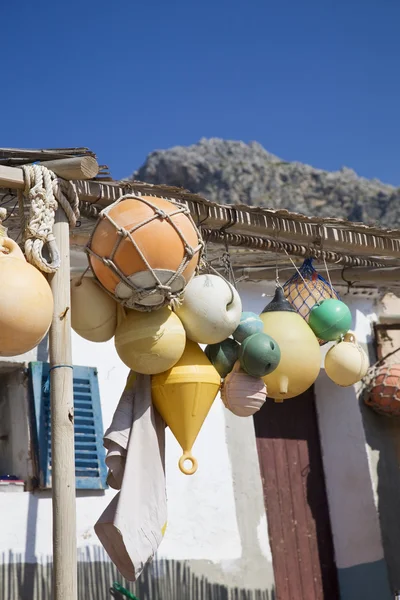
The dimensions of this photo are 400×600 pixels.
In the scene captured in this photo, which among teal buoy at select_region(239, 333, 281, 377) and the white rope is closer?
the white rope

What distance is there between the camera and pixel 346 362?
414 cm

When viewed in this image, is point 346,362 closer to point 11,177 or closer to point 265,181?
point 11,177

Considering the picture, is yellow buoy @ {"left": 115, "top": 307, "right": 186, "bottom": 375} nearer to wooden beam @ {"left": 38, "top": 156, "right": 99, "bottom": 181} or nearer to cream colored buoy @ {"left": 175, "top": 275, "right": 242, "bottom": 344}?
cream colored buoy @ {"left": 175, "top": 275, "right": 242, "bottom": 344}

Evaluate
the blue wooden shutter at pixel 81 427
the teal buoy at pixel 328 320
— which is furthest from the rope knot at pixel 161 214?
the blue wooden shutter at pixel 81 427

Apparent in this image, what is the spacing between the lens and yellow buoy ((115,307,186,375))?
132 inches

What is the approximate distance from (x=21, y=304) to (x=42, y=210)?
451 millimetres

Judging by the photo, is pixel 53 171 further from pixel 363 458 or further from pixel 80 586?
pixel 363 458

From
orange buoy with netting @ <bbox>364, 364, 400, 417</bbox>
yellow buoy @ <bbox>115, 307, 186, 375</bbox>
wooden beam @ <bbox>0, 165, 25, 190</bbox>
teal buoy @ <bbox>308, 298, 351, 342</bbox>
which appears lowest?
yellow buoy @ <bbox>115, 307, 186, 375</bbox>

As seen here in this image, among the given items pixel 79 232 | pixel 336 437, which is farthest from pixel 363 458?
pixel 79 232

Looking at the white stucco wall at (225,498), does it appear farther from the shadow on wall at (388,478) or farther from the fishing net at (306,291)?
the fishing net at (306,291)

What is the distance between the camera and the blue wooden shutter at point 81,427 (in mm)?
4965

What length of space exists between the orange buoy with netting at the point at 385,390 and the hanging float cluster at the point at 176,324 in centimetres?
266

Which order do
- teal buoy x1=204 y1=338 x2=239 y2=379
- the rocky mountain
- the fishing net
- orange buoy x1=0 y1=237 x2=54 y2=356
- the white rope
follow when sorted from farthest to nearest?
the rocky mountain, the fishing net, teal buoy x1=204 y1=338 x2=239 y2=379, the white rope, orange buoy x1=0 y1=237 x2=54 y2=356

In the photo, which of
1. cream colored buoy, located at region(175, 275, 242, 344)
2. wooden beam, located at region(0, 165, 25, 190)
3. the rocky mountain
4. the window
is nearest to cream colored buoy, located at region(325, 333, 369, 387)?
cream colored buoy, located at region(175, 275, 242, 344)
